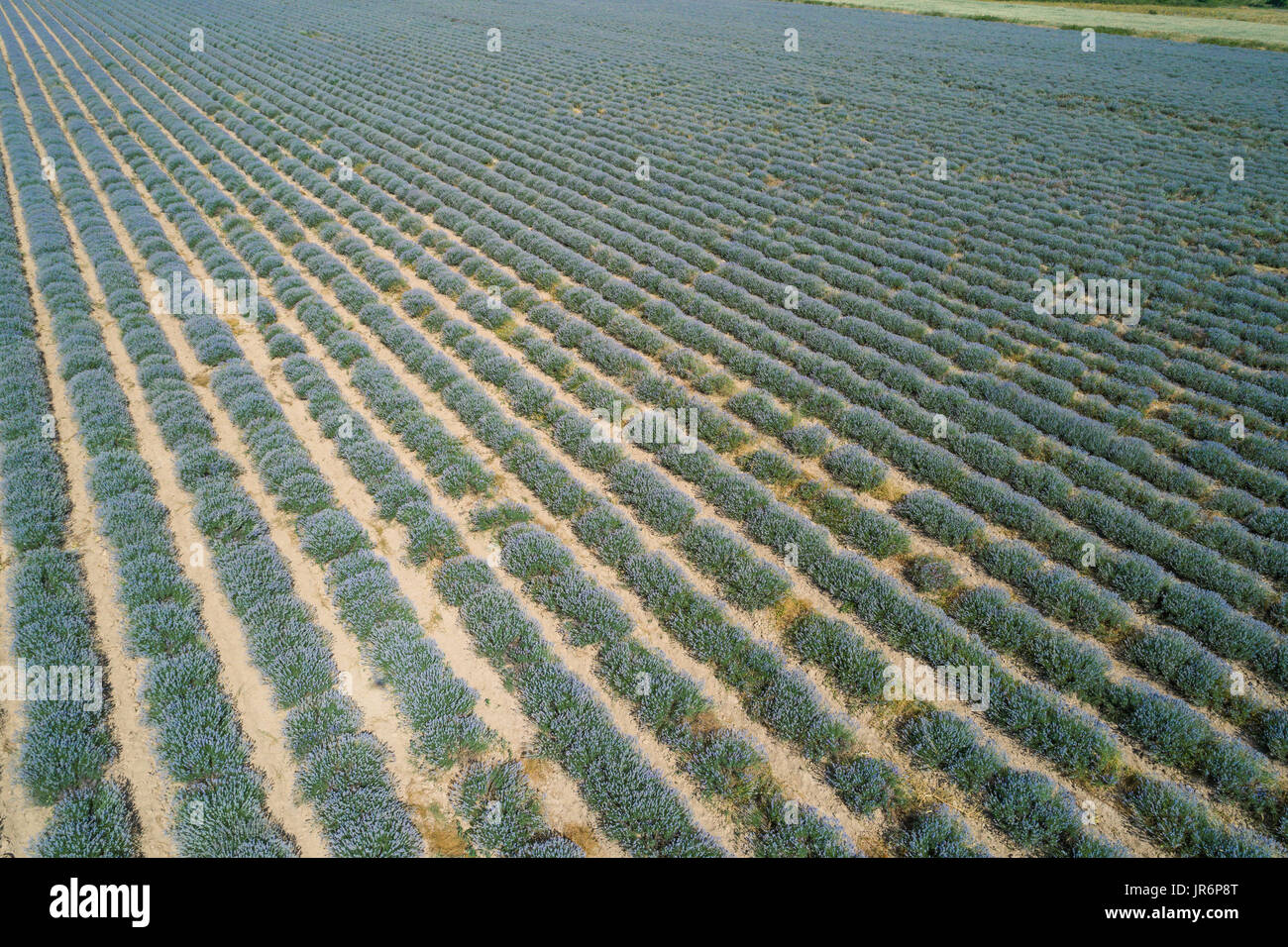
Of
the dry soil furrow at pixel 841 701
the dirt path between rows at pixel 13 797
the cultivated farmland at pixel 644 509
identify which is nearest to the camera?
the dirt path between rows at pixel 13 797

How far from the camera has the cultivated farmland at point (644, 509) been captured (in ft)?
18.2

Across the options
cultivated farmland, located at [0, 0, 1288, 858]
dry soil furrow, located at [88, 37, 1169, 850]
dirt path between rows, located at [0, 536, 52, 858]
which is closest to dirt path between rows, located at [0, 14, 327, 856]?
cultivated farmland, located at [0, 0, 1288, 858]

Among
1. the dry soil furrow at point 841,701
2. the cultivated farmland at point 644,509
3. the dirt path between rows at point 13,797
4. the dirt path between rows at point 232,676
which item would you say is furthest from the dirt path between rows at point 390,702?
the dirt path between rows at point 13,797

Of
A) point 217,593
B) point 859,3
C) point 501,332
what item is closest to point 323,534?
point 217,593

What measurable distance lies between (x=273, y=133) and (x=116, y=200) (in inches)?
297

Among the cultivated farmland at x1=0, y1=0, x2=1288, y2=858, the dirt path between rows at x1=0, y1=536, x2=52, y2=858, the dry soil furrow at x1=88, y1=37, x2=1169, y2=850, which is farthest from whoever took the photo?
the cultivated farmland at x1=0, y1=0, x2=1288, y2=858

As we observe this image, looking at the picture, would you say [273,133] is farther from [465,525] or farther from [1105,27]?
[1105,27]

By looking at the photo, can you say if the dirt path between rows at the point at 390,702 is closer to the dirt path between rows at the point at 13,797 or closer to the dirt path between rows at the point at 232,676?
the dirt path between rows at the point at 232,676

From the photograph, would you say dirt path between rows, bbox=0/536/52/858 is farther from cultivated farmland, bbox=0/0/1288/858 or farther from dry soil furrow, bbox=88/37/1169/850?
dry soil furrow, bbox=88/37/1169/850

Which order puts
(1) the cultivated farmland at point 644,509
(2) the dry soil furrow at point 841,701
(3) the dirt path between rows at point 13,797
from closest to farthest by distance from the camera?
(3) the dirt path between rows at point 13,797
(2) the dry soil furrow at point 841,701
(1) the cultivated farmland at point 644,509

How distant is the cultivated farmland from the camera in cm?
554

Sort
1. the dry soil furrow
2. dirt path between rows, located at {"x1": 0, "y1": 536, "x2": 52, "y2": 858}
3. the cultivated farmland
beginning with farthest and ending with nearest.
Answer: the cultivated farmland
the dry soil furrow
dirt path between rows, located at {"x1": 0, "y1": 536, "x2": 52, "y2": 858}

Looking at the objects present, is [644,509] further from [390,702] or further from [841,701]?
[390,702]

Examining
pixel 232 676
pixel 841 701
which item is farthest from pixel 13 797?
pixel 841 701
